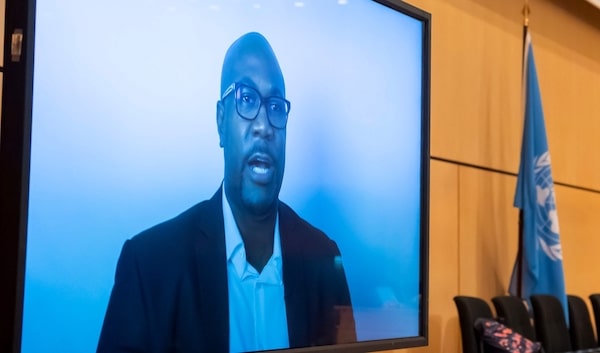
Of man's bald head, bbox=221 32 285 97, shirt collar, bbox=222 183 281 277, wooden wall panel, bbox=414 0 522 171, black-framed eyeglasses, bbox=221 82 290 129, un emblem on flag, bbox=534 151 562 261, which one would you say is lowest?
shirt collar, bbox=222 183 281 277

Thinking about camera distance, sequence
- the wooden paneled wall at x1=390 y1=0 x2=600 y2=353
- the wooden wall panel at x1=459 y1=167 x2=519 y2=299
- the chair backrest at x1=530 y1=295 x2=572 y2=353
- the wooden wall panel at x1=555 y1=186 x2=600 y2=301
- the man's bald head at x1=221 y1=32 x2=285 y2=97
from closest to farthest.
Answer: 1. the man's bald head at x1=221 y1=32 x2=285 y2=97
2. the chair backrest at x1=530 y1=295 x2=572 y2=353
3. the wooden paneled wall at x1=390 y1=0 x2=600 y2=353
4. the wooden wall panel at x1=459 y1=167 x2=519 y2=299
5. the wooden wall panel at x1=555 y1=186 x2=600 y2=301

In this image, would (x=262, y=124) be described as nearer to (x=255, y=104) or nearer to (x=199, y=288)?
(x=255, y=104)

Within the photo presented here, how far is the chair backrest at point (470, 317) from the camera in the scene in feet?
14.9

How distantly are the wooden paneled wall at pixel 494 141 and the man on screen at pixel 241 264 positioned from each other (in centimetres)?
187

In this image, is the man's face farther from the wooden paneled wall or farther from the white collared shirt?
the wooden paneled wall

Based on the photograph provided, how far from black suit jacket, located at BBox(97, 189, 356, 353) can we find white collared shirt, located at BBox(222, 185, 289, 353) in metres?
0.03

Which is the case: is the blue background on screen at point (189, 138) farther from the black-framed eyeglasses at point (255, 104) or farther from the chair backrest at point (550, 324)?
the chair backrest at point (550, 324)

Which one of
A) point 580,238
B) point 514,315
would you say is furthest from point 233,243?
point 580,238

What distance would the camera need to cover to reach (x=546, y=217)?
5957 mm

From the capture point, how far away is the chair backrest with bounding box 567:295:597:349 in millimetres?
5883

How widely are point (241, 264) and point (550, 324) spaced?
9.68 ft

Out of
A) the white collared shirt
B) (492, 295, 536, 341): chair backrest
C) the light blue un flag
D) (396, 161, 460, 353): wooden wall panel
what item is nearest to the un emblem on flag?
the light blue un flag

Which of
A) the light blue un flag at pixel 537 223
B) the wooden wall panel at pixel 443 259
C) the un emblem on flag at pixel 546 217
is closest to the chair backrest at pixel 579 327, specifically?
the light blue un flag at pixel 537 223

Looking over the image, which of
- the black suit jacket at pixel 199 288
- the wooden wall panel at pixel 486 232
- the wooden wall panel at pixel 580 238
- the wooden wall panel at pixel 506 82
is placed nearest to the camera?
the black suit jacket at pixel 199 288
